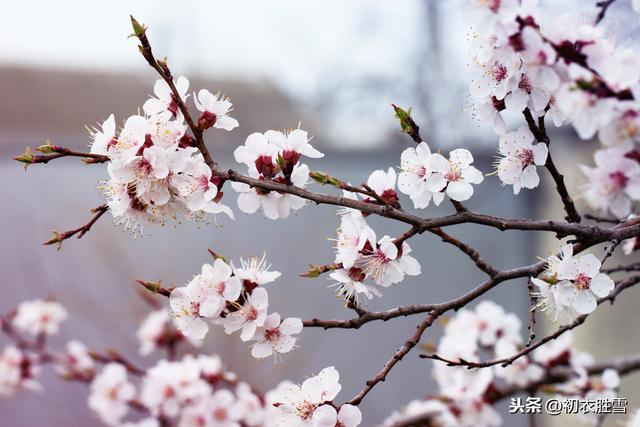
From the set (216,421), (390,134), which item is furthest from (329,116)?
(216,421)

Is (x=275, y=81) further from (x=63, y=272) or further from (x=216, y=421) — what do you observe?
(x=216, y=421)

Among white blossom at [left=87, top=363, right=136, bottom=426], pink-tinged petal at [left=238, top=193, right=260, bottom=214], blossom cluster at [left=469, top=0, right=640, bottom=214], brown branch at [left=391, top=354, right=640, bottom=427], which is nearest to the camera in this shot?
blossom cluster at [left=469, top=0, right=640, bottom=214]

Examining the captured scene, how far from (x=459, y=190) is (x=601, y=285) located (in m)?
0.20

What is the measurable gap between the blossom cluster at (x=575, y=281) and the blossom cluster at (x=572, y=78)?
2.7 inches

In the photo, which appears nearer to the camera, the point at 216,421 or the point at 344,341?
the point at 216,421

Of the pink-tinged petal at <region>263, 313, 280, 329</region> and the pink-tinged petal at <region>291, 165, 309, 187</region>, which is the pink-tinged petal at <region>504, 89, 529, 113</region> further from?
the pink-tinged petal at <region>263, 313, 280, 329</region>

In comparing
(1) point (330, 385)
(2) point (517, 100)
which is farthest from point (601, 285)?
(1) point (330, 385)

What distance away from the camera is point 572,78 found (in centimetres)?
65

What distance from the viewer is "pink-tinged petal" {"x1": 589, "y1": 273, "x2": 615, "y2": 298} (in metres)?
0.79

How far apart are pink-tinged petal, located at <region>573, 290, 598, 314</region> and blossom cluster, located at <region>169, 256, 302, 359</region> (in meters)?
0.33

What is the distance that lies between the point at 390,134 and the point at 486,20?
300 centimetres

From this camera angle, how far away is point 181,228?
308 centimetres

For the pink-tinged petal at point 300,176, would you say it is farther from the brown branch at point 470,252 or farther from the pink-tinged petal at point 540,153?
the pink-tinged petal at point 540,153

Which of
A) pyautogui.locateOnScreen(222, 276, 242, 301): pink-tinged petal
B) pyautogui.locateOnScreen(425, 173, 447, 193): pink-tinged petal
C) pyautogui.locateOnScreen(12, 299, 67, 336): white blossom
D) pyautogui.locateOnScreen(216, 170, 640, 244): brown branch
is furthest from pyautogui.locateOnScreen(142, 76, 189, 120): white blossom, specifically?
pyautogui.locateOnScreen(12, 299, 67, 336): white blossom
